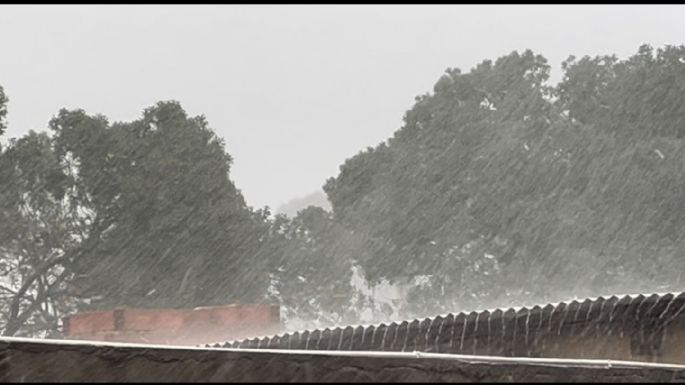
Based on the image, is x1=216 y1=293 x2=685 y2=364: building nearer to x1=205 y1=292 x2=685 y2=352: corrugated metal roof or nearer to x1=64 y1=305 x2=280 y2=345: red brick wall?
x1=205 y1=292 x2=685 y2=352: corrugated metal roof

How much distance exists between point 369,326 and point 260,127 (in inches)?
986

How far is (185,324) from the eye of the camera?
5.64 metres

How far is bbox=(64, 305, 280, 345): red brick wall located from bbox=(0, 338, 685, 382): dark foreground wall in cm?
441

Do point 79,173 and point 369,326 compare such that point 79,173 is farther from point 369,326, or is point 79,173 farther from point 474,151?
point 369,326

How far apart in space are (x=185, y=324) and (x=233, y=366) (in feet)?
17.7

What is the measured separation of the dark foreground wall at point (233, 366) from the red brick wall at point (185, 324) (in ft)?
14.5

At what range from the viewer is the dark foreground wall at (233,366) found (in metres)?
0.37

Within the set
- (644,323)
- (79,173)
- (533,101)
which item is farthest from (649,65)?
(644,323)

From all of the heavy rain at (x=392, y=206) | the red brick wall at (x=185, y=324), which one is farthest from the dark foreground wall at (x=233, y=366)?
the heavy rain at (x=392, y=206)

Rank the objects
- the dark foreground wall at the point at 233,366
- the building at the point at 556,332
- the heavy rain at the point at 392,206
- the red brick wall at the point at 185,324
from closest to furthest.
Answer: the dark foreground wall at the point at 233,366 < the building at the point at 556,332 < the red brick wall at the point at 185,324 < the heavy rain at the point at 392,206

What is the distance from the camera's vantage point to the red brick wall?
201 inches

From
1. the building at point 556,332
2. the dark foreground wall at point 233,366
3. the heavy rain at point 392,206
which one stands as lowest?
the building at point 556,332

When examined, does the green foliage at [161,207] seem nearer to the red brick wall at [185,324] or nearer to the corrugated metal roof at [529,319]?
the red brick wall at [185,324]

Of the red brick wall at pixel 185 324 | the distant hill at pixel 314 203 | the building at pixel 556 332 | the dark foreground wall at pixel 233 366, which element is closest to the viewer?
the dark foreground wall at pixel 233 366
